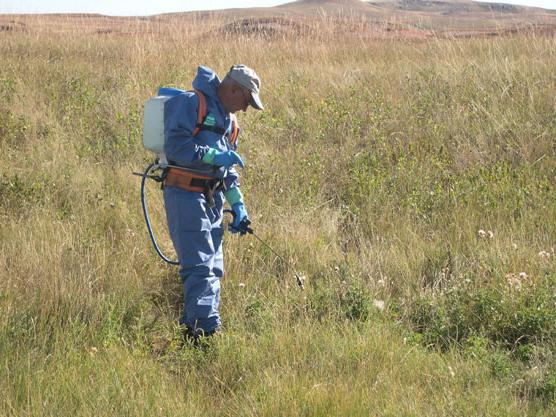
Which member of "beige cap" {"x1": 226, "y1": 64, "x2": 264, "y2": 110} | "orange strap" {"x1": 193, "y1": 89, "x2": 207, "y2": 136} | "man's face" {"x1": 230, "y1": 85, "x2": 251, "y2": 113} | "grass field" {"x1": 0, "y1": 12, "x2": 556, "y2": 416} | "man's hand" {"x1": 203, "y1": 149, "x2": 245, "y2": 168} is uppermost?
"beige cap" {"x1": 226, "y1": 64, "x2": 264, "y2": 110}

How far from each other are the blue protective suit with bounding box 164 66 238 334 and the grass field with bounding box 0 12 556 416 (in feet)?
0.74

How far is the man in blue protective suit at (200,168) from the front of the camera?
3.95 m

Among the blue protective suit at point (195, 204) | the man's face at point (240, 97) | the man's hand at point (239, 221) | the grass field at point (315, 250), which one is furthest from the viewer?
the man's hand at point (239, 221)

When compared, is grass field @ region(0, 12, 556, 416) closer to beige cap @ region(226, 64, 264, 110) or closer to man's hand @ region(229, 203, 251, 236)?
man's hand @ region(229, 203, 251, 236)

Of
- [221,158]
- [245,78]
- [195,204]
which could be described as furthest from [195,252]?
[245,78]

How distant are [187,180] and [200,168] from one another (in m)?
0.11

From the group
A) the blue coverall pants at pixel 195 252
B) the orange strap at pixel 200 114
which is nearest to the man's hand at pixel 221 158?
the orange strap at pixel 200 114

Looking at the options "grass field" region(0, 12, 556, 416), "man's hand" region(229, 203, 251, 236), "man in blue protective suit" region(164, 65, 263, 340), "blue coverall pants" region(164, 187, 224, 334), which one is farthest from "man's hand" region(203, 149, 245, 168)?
"grass field" region(0, 12, 556, 416)

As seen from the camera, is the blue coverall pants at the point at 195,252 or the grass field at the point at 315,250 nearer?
the grass field at the point at 315,250

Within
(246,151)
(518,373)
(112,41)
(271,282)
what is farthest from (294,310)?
(112,41)

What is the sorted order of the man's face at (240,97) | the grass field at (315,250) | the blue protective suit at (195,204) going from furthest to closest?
the man's face at (240,97) < the blue protective suit at (195,204) < the grass field at (315,250)

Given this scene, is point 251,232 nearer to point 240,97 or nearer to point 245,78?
point 240,97

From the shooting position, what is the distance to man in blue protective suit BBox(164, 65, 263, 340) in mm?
3947

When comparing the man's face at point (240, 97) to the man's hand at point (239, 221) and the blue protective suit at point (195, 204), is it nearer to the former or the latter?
the blue protective suit at point (195, 204)
